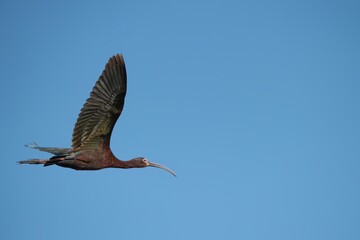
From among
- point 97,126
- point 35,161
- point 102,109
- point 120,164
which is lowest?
point 35,161

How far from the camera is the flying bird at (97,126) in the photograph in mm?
21266

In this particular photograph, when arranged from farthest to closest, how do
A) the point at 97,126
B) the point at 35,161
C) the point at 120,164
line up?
the point at 120,164
the point at 97,126
the point at 35,161

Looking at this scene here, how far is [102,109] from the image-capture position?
21609 mm

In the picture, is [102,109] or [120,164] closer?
[102,109]

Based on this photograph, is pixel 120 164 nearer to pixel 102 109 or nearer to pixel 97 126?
pixel 97 126

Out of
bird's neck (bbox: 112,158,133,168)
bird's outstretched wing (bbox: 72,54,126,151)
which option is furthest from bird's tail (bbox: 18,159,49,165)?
bird's neck (bbox: 112,158,133,168)

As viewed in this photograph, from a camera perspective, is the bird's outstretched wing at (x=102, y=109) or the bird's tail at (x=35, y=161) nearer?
the bird's outstretched wing at (x=102, y=109)

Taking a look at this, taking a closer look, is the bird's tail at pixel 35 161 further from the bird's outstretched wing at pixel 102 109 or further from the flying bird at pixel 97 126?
the bird's outstretched wing at pixel 102 109

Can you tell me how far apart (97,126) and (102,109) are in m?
0.69

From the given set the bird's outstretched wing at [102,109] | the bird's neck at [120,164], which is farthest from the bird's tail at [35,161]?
the bird's neck at [120,164]

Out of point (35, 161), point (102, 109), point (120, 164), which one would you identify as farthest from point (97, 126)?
point (35, 161)

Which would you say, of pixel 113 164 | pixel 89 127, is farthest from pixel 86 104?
pixel 113 164

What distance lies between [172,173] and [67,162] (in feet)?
15.6

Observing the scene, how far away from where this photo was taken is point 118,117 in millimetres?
21797
